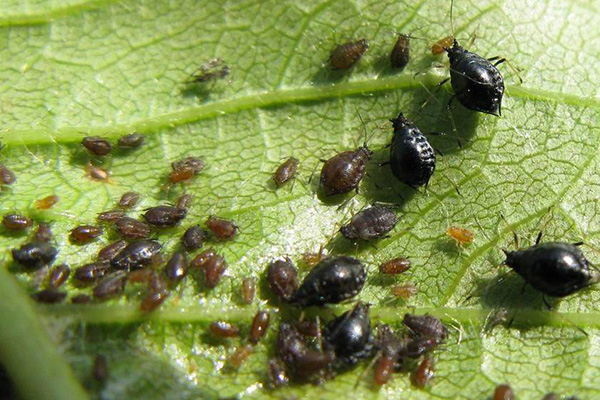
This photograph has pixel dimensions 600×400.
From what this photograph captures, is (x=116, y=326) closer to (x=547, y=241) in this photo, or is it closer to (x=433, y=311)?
(x=433, y=311)

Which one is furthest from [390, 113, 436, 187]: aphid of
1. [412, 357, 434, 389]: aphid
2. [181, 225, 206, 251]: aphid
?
[181, 225, 206, 251]: aphid

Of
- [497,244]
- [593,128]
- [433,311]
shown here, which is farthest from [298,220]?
[593,128]

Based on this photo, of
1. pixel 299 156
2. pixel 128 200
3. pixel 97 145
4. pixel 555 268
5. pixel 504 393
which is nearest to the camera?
pixel 504 393

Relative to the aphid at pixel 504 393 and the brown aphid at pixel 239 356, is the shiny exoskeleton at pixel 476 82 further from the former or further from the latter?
the brown aphid at pixel 239 356

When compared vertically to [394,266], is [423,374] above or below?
below

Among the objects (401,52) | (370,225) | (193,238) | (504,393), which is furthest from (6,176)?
(504,393)

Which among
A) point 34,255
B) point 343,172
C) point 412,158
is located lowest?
point 34,255

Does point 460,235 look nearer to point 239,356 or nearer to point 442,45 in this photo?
point 442,45

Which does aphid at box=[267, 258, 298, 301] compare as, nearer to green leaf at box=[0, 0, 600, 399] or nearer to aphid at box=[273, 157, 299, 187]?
green leaf at box=[0, 0, 600, 399]
